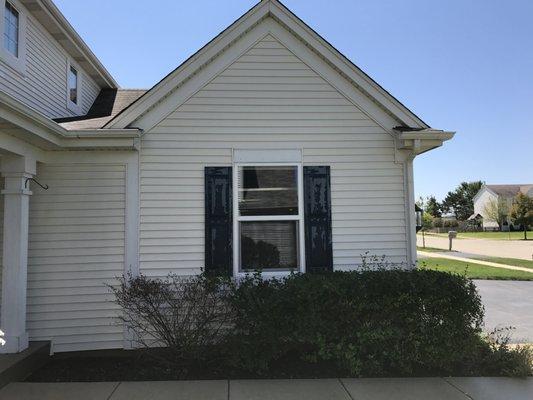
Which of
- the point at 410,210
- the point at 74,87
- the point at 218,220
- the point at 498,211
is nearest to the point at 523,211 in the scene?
the point at 498,211

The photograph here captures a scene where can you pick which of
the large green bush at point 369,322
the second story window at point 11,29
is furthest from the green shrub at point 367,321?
the second story window at point 11,29

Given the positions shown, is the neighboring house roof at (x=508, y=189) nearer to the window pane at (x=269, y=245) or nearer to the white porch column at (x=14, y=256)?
the window pane at (x=269, y=245)

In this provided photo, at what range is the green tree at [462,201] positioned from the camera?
10507cm

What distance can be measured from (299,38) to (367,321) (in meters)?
4.29

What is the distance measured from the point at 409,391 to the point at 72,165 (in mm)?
5476

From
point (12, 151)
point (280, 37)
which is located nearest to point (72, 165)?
point (12, 151)

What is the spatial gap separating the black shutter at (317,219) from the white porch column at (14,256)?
3921 millimetres

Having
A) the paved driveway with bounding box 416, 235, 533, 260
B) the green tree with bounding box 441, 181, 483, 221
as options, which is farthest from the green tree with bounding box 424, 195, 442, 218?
the paved driveway with bounding box 416, 235, 533, 260

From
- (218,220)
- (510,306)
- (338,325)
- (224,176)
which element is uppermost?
(224,176)

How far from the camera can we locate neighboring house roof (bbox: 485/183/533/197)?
79.4 m

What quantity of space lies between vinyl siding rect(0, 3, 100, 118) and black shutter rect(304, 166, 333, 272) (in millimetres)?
4645

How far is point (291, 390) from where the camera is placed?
495 cm

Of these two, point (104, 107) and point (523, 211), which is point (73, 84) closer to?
point (104, 107)

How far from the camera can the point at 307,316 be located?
5.35m
